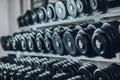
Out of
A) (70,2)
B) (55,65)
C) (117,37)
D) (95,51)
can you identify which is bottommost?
(55,65)

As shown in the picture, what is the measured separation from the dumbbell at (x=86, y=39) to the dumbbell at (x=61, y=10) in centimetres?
67

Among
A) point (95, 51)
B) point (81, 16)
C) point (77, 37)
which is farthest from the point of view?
point (81, 16)

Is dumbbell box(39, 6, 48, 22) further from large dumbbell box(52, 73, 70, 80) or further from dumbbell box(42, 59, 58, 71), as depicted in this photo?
large dumbbell box(52, 73, 70, 80)

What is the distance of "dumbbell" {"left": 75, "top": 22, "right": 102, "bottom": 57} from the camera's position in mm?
2785

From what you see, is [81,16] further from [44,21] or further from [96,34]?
[44,21]

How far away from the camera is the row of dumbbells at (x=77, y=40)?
2.52m

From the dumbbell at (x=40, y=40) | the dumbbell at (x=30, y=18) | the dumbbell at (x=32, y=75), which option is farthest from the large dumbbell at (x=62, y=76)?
the dumbbell at (x=30, y=18)

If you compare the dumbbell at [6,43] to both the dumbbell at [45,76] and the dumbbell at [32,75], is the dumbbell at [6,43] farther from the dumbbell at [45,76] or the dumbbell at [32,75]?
the dumbbell at [45,76]

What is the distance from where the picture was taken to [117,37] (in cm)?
249

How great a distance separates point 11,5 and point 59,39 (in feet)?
9.64

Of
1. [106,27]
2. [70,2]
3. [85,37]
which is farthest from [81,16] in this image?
[106,27]

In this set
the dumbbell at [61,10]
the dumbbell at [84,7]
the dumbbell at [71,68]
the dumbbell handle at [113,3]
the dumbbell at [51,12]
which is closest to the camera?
the dumbbell handle at [113,3]

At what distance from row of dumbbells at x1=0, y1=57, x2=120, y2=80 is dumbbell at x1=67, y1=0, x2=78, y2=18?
0.64 m

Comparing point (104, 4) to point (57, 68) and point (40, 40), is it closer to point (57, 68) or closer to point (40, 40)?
point (57, 68)
